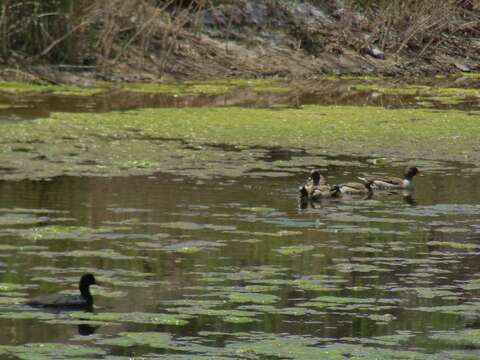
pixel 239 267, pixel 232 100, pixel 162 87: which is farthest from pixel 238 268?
pixel 162 87

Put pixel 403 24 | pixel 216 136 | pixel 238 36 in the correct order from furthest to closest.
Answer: pixel 403 24 < pixel 238 36 < pixel 216 136

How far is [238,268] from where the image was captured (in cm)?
1278

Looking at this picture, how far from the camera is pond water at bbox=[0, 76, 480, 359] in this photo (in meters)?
10.2

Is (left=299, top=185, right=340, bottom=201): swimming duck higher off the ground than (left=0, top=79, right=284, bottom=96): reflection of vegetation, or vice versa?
(left=0, top=79, right=284, bottom=96): reflection of vegetation

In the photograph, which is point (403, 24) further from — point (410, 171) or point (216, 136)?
point (410, 171)

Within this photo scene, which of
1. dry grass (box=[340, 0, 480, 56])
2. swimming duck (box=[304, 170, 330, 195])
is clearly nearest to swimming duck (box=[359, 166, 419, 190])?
swimming duck (box=[304, 170, 330, 195])

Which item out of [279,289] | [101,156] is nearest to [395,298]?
[279,289]

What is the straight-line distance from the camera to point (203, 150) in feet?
67.9

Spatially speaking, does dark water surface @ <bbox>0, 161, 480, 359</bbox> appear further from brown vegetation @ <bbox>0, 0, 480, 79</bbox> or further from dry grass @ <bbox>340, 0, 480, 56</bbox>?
dry grass @ <bbox>340, 0, 480, 56</bbox>

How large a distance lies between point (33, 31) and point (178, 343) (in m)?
20.2

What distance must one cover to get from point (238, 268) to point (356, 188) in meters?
4.76

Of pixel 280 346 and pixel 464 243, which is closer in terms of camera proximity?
pixel 280 346

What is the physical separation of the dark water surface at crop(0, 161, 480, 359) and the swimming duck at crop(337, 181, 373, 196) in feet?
0.49

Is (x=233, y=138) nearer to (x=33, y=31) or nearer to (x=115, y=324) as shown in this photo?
(x=33, y=31)
